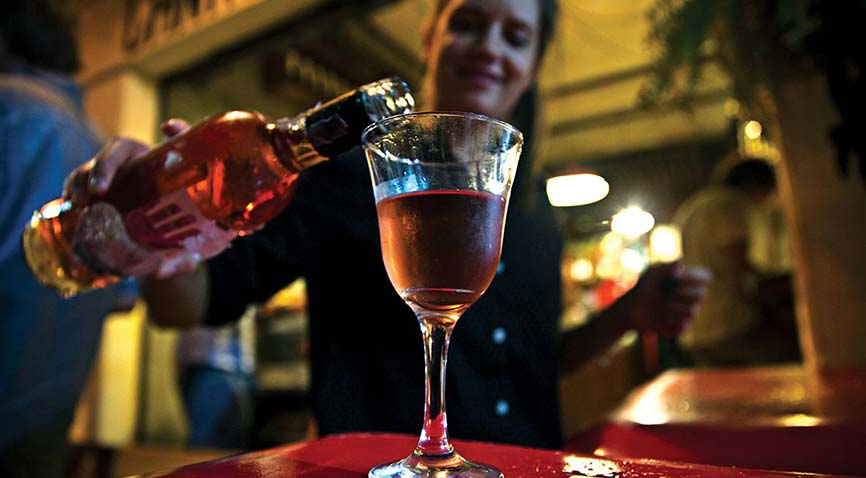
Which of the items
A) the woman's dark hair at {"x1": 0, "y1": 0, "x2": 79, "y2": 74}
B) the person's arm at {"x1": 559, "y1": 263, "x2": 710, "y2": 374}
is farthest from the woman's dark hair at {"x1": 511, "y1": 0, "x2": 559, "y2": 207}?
the woman's dark hair at {"x1": 0, "y1": 0, "x2": 79, "y2": 74}

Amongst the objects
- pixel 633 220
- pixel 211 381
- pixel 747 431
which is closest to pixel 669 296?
pixel 747 431

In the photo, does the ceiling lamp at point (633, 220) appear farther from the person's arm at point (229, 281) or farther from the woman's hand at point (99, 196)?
the woman's hand at point (99, 196)

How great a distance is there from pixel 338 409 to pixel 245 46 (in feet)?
9.74

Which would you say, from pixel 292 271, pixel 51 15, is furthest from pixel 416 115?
pixel 51 15

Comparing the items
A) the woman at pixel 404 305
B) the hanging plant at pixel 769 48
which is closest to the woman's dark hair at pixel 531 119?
the woman at pixel 404 305

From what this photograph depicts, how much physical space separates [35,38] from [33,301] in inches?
25.6

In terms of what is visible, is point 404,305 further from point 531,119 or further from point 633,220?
point 633,220

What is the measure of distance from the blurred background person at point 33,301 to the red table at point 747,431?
3.44 feet

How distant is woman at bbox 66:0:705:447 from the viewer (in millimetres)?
995

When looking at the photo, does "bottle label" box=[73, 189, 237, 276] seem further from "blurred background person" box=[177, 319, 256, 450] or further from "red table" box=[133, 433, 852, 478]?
"blurred background person" box=[177, 319, 256, 450]

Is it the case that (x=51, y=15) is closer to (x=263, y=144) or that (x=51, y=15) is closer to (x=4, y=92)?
(x=4, y=92)

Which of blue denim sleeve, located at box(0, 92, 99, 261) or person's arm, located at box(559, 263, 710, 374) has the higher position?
blue denim sleeve, located at box(0, 92, 99, 261)

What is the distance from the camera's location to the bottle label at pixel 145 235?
639 millimetres

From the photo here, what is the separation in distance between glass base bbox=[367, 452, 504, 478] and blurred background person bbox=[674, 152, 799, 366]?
2.28 metres
